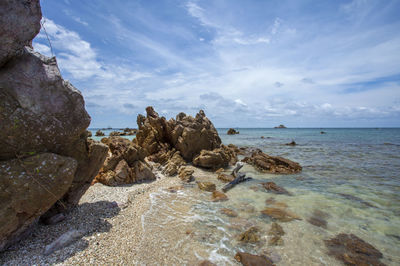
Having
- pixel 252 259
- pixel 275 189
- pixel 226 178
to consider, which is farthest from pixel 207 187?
pixel 252 259

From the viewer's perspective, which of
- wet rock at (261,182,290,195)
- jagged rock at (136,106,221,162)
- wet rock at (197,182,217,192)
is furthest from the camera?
jagged rock at (136,106,221,162)

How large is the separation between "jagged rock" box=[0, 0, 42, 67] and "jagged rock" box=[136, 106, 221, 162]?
1413cm

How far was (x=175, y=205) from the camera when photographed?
909 cm

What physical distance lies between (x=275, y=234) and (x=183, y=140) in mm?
12801

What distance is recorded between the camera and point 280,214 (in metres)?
8.30

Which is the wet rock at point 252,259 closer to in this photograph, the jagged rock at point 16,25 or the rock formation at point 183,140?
the jagged rock at point 16,25

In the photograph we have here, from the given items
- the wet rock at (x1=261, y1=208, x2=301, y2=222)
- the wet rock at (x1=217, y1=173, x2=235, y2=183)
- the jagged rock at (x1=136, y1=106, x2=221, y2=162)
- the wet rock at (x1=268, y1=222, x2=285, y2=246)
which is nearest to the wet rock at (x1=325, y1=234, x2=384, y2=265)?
the wet rock at (x1=268, y1=222, x2=285, y2=246)

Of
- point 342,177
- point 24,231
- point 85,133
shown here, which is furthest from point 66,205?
point 342,177

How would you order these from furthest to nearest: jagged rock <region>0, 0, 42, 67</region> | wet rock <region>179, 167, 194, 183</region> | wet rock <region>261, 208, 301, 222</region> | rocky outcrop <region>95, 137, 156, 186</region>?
1. wet rock <region>179, 167, 194, 183</region>
2. rocky outcrop <region>95, 137, 156, 186</region>
3. wet rock <region>261, 208, 301, 222</region>
4. jagged rock <region>0, 0, 42, 67</region>

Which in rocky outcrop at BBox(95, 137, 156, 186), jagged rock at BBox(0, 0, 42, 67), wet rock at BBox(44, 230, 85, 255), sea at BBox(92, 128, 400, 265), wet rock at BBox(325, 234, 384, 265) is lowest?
wet rock at BBox(325, 234, 384, 265)

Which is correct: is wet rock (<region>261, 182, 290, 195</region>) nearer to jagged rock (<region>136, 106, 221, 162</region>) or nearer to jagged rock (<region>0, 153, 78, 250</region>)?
jagged rock (<region>136, 106, 221, 162</region>)

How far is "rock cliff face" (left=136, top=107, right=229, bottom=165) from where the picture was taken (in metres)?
18.6

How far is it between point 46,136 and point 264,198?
9.90 metres

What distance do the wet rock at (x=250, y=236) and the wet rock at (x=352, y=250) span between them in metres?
2.21
